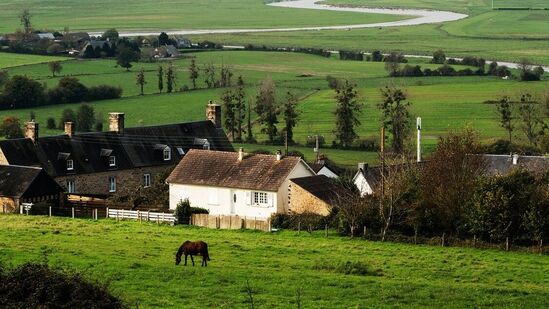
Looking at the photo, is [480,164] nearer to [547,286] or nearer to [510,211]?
[510,211]

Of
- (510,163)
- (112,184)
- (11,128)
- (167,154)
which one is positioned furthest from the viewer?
(11,128)

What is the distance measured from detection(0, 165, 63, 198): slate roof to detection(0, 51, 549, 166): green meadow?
22856 millimetres

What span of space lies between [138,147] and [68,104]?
1469 inches

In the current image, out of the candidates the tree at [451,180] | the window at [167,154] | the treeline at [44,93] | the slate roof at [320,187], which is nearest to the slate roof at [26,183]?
the window at [167,154]

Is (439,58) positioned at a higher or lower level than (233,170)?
lower

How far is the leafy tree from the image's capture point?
326 ft

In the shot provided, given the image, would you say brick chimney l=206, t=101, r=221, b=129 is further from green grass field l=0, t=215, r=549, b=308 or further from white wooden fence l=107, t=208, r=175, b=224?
green grass field l=0, t=215, r=549, b=308

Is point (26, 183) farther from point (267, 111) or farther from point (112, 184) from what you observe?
point (267, 111)

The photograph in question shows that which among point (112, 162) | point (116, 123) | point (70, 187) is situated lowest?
point (70, 187)

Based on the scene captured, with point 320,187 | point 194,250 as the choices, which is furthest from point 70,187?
point 194,250

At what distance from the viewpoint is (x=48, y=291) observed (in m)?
25.7

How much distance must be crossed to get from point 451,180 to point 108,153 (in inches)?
874

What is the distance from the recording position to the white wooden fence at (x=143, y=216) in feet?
173

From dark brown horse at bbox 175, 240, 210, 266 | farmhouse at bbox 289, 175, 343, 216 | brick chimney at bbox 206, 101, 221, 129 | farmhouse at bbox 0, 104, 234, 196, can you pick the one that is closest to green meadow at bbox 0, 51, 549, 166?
brick chimney at bbox 206, 101, 221, 129
